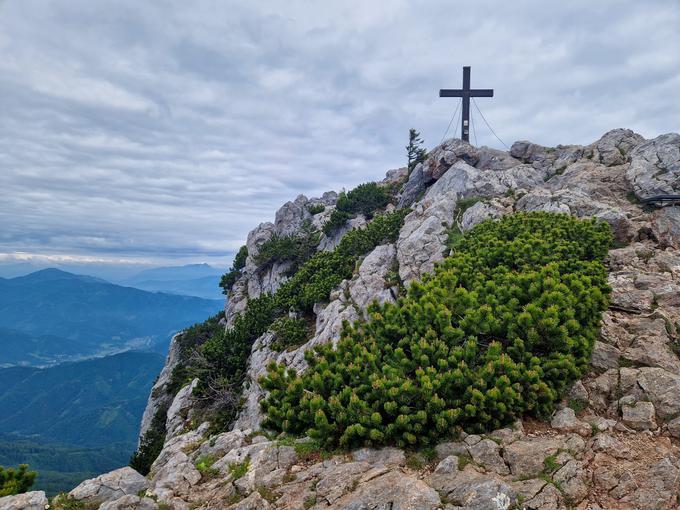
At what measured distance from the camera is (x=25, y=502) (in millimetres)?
8828

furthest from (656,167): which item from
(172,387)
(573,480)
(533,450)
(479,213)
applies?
(172,387)

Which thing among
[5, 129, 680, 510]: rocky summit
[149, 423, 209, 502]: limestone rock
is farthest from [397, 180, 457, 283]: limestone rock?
[149, 423, 209, 502]: limestone rock

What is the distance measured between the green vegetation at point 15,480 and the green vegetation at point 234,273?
32.9 meters

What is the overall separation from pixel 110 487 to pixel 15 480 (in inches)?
159

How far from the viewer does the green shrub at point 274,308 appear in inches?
880

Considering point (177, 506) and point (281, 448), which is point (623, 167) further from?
point (177, 506)

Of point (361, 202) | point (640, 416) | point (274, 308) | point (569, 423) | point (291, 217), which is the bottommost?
point (569, 423)

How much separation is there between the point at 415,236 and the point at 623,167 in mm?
16432

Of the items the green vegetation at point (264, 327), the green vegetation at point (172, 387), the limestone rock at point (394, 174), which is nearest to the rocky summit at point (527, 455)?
the green vegetation at point (264, 327)

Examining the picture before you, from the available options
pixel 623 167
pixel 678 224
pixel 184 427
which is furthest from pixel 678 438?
pixel 623 167

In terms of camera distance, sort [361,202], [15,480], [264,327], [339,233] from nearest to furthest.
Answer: [15,480] → [264,327] → [339,233] → [361,202]

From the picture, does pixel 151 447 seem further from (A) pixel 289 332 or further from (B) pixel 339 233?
(B) pixel 339 233

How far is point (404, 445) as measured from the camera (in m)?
8.68

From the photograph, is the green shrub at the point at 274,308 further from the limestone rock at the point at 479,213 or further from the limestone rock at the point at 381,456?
the limestone rock at the point at 381,456
